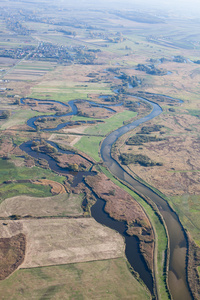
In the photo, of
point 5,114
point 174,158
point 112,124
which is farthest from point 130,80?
point 174,158

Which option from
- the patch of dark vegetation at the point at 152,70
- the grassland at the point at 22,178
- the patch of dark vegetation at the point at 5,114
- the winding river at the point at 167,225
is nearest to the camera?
the winding river at the point at 167,225

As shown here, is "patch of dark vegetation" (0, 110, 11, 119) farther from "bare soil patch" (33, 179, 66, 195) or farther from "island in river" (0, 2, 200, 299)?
"bare soil patch" (33, 179, 66, 195)

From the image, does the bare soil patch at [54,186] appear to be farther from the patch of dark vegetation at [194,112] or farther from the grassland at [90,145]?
the patch of dark vegetation at [194,112]

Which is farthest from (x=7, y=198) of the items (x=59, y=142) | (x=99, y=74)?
(x=99, y=74)

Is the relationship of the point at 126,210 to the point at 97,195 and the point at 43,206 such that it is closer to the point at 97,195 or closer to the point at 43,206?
the point at 97,195

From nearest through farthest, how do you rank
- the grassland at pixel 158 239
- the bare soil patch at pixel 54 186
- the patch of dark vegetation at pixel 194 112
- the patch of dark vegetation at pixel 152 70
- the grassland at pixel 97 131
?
1. the grassland at pixel 158 239
2. the bare soil patch at pixel 54 186
3. the grassland at pixel 97 131
4. the patch of dark vegetation at pixel 194 112
5. the patch of dark vegetation at pixel 152 70

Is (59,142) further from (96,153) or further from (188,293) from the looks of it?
(188,293)

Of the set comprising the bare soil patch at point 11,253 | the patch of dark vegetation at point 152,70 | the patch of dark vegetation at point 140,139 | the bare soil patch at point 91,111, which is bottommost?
the bare soil patch at point 11,253

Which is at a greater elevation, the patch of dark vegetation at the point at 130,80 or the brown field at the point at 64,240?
the patch of dark vegetation at the point at 130,80

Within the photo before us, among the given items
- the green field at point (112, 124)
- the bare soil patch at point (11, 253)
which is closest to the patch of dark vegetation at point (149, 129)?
the green field at point (112, 124)
